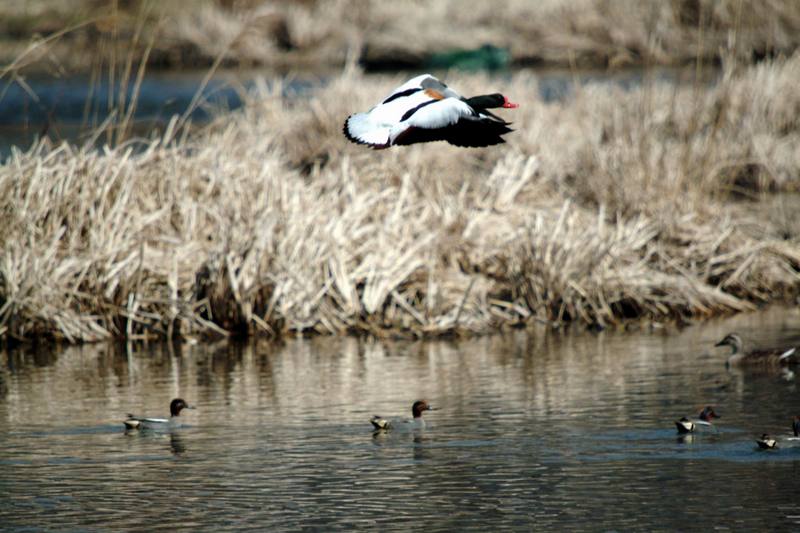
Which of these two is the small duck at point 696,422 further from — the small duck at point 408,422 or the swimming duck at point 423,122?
the swimming duck at point 423,122

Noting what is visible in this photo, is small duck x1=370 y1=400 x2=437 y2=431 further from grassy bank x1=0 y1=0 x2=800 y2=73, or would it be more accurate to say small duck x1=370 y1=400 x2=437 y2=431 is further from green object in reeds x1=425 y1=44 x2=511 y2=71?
green object in reeds x1=425 y1=44 x2=511 y2=71

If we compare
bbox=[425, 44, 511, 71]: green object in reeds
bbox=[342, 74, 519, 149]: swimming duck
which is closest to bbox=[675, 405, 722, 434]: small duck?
bbox=[342, 74, 519, 149]: swimming duck

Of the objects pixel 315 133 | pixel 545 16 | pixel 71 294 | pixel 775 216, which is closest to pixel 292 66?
pixel 545 16

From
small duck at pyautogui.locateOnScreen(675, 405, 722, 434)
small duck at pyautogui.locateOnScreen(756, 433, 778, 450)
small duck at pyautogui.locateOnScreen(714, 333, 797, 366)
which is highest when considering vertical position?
small duck at pyautogui.locateOnScreen(714, 333, 797, 366)

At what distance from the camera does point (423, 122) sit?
7340 millimetres

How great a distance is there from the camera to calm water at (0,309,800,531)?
7613mm

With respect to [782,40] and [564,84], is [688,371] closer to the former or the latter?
[782,40]

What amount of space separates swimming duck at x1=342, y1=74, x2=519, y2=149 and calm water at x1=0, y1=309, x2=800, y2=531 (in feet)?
6.01

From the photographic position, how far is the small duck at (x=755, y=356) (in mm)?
11414

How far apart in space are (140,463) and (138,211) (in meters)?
5.28

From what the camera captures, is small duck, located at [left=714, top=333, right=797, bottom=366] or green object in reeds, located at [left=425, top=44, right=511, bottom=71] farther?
green object in reeds, located at [left=425, top=44, right=511, bottom=71]

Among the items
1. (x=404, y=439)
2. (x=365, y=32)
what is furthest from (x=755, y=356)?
(x=365, y=32)

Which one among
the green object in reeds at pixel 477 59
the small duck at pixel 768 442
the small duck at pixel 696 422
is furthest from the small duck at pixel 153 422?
the green object in reeds at pixel 477 59

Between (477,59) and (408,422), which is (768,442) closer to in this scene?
(408,422)
